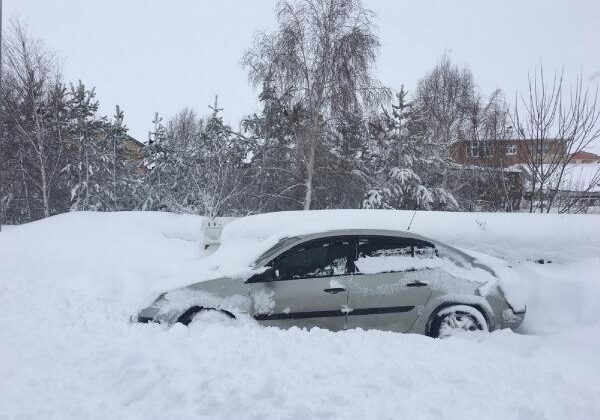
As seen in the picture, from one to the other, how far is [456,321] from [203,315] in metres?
2.63

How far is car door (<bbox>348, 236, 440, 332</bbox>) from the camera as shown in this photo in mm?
4691

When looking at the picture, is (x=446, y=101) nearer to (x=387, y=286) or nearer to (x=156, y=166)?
(x=156, y=166)

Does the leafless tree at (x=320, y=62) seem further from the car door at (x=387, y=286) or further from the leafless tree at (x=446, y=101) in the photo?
the car door at (x=387, y=286)

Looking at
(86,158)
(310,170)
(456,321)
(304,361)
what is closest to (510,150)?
(310,170)

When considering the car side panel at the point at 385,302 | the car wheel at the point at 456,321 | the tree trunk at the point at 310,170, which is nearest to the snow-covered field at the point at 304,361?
the car wheel at the point at 456,321

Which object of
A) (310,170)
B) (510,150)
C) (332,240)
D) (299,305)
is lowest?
(299,305)

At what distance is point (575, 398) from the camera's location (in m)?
3.01

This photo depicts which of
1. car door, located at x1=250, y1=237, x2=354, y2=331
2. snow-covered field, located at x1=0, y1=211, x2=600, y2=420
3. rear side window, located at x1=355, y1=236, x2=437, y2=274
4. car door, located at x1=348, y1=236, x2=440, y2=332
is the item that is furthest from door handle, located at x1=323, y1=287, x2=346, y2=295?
snow-covered field, located at x1=0, y1=211, x2=600, y2=420

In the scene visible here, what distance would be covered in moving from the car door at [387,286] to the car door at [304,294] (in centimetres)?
14

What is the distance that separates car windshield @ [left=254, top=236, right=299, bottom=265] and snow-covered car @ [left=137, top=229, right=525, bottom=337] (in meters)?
0.05

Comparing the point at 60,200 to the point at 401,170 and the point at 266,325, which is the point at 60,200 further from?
the point at 266,325

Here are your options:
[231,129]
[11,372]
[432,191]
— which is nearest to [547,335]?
[11,372]

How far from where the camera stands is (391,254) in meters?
4.99

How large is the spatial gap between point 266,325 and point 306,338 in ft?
2.27
